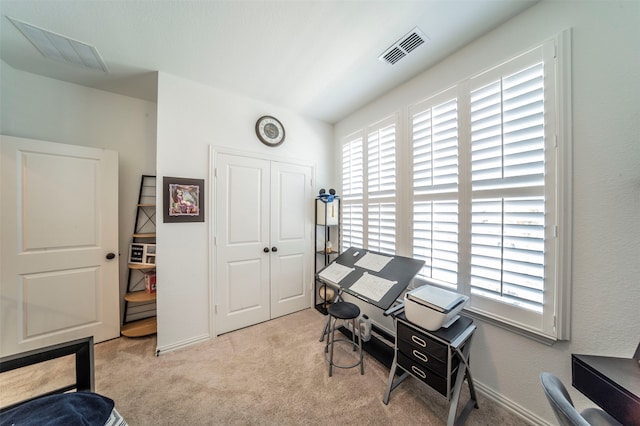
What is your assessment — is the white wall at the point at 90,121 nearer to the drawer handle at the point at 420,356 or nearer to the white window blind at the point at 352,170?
the white window blind at the point at 352,170

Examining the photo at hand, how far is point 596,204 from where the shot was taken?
1165 mm

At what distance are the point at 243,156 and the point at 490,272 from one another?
2.69 m

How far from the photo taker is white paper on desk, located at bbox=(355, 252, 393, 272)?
2.03m

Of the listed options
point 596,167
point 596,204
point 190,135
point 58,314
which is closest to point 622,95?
point 596,167

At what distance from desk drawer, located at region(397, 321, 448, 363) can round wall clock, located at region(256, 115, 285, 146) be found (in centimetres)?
247

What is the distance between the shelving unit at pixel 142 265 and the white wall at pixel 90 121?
0.07 meters

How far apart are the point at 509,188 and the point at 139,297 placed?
3.73 metres

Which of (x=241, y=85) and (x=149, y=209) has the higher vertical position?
(x=241, y=85)

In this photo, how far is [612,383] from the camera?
816 millimetres

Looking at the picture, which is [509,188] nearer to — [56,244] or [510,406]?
[510,406]

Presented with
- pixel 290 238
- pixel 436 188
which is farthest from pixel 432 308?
pixel 290 238

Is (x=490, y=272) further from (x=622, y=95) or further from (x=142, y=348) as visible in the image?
(x=142, y=348)

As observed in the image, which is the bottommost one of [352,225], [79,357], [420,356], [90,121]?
[420,356]

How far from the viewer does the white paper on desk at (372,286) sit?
1.70 meters
